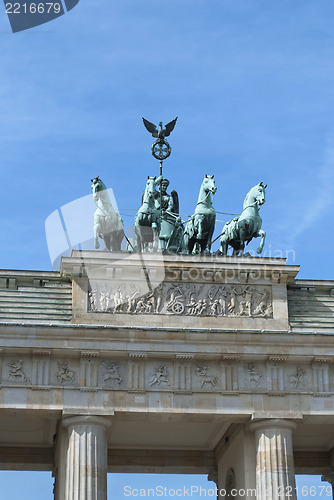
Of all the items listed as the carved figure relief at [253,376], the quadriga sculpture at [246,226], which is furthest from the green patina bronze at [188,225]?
the carved figure relief at [253,376]

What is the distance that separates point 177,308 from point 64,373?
387 centimetres

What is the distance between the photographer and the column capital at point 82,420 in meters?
34.2

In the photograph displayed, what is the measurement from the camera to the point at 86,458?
111 ft

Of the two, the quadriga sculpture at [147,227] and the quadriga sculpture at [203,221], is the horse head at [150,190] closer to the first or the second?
the quadriga sculpture at [147,227]

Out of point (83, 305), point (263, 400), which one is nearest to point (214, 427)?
point (263, 400)

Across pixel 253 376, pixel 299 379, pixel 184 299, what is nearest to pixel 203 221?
pixel 184 299

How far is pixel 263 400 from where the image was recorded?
115ft

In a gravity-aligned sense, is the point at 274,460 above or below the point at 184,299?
below

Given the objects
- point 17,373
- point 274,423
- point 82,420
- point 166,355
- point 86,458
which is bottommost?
point 86,458

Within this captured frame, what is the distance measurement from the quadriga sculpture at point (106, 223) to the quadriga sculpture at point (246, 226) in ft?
10.9

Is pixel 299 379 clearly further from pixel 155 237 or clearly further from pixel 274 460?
pixel 155 237

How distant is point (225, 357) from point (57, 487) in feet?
20.2

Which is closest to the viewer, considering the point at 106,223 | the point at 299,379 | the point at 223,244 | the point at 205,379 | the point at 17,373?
the point at 17,373

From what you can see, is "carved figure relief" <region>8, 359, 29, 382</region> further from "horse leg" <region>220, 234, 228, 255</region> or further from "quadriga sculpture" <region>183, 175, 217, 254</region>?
"horse leg" <region>220, 234, 228, 255</region>
